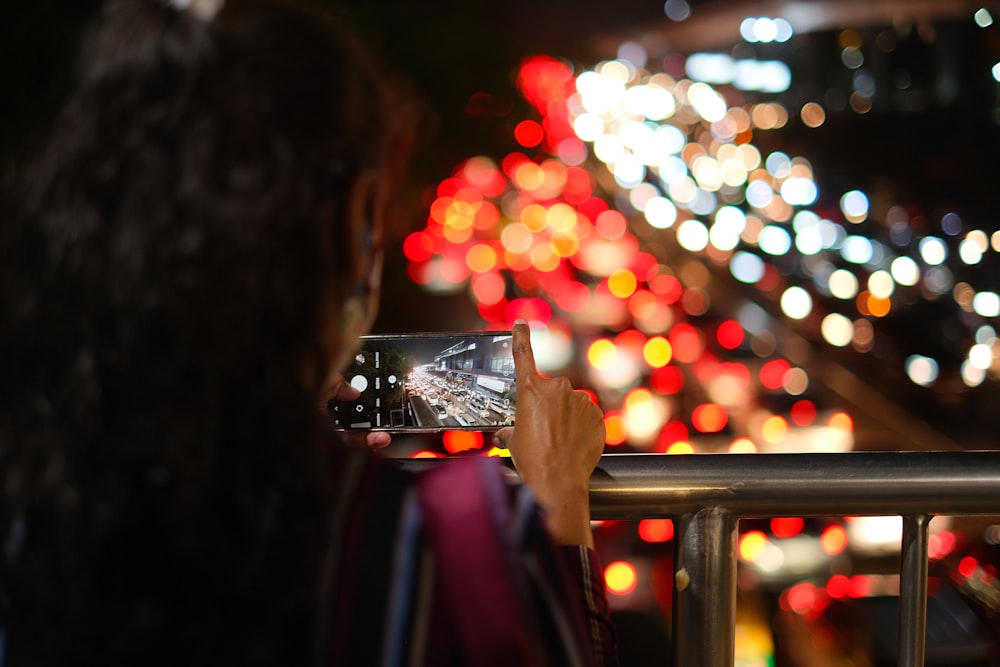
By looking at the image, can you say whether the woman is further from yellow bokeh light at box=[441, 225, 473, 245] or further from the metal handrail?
yellow bokeh light at box=[441, 225, 473, 245]

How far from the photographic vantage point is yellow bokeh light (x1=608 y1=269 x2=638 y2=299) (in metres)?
13.1

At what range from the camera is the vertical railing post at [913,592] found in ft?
5.22

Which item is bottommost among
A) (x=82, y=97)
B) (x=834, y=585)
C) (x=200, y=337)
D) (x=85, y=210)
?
(x=834, y=585)

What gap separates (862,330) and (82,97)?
15.6 metres

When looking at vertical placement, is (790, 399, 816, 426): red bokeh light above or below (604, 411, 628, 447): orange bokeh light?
below

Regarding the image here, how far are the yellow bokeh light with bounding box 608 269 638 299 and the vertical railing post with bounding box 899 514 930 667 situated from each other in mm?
11459

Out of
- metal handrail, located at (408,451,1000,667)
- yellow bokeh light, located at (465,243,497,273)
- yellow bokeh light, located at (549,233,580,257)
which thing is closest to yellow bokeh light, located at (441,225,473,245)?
yellow bokeh light, located at (465,243,497,273)

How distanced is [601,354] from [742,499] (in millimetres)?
10059

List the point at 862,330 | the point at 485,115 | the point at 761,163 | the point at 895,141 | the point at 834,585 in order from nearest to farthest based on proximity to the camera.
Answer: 1. the point at 834,585
2. the point at 485,115
3. the point at 862,330
4. the point at 895,141
5. the point at 761,163

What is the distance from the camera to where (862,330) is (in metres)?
15.0

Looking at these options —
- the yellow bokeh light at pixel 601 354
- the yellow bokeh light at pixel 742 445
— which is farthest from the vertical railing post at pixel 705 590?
the yellow bokeh light at pixel 601 354

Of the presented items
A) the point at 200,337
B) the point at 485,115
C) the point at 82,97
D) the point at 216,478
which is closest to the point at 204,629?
the point at 216,478

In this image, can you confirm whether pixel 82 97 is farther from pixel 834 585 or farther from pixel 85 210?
pixel 834 585

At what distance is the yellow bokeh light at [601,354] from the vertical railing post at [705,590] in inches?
389
